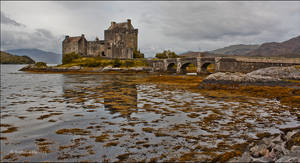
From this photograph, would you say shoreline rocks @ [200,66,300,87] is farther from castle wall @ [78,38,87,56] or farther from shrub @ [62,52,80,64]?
castle wall @ [78,38,87,56]

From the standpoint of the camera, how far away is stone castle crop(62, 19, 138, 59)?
84.1 meters

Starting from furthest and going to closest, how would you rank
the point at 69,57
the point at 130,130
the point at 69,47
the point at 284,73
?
1. the point at 69,47
2. the point at 69,57
3. the point at 284,73
4. the point at 130,130

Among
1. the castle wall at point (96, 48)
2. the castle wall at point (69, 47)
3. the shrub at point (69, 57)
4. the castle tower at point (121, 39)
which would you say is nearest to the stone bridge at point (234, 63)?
the castle tower at point (121, 39)

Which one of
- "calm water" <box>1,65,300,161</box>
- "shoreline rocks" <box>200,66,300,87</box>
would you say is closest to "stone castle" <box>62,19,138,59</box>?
"shoreline rocks" <box>200,66,300,87</box>

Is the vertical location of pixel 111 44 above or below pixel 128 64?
above

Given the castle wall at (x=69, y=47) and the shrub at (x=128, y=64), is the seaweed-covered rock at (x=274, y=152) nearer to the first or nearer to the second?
the shrub at (x=128, y=64)

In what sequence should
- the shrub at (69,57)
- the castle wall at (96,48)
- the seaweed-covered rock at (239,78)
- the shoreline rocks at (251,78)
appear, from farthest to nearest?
the castle wall at (96,48) → the shrub at (69,57) → the seaweed-covered rock at (239,78) → the shoreline rocks at (251,78)

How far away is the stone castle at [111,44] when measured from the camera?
3312 inches

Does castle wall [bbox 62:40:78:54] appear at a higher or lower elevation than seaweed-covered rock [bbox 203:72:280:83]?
higher

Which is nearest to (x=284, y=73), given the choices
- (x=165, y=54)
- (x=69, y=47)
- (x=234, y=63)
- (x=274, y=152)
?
(x=234, y=63)

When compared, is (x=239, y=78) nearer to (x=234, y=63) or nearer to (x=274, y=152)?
(x=274, y=152)

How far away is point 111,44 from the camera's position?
84250 mm

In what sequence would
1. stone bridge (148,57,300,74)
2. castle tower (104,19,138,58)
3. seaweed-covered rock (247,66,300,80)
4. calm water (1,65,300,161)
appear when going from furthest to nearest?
castle tower (104,19,138,58)
stone bridge (148,57,300,74)
seaweed-covered rock (247,66,300,80)
calm water (1,65,300,161)

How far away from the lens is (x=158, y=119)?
10398 millimetres
